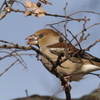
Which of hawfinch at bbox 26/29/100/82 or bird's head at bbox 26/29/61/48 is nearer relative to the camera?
hawfinch at bbox 26/29/100/82

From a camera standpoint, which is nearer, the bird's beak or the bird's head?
the bird's beak

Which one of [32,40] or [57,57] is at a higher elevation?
[32,40]

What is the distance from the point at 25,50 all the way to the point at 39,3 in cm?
121

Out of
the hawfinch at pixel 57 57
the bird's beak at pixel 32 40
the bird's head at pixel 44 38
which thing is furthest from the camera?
the bird's head at pixel 44 38

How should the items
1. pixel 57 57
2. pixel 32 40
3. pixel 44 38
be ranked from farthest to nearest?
pixel 44 38, pixel 32 40, pixel 57 57

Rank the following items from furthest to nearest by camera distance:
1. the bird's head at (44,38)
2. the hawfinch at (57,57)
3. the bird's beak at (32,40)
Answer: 1. the bird's head at (44,38)
2. the bird's beak at (32,40)
3. the hawfinch at (57,57)

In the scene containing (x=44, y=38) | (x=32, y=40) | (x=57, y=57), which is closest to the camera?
(x=57, y=57)

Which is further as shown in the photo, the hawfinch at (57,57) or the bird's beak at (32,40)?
the bird's beak at (32,40)

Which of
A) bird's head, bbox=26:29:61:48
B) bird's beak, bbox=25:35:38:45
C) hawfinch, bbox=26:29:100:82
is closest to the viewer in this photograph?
hawfinch, bbox=26:29:100:82

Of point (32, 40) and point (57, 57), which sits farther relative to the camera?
point (32, 40)

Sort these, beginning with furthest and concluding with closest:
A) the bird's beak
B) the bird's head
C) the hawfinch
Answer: the bird's head, the bird's beak, the hawfinch

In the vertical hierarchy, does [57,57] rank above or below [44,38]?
below

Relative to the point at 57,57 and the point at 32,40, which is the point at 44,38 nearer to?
the point at 32,40

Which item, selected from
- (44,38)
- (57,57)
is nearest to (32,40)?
(44,38)
